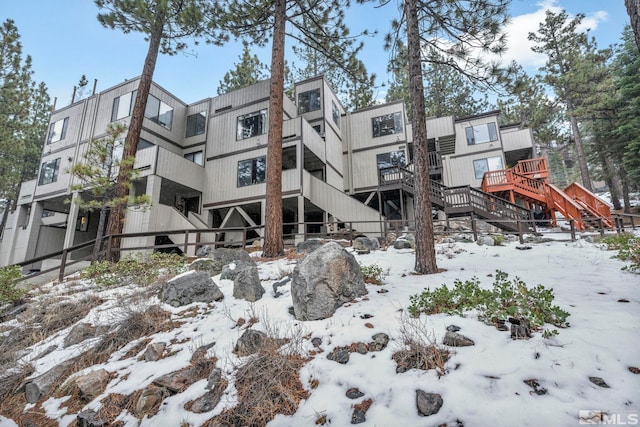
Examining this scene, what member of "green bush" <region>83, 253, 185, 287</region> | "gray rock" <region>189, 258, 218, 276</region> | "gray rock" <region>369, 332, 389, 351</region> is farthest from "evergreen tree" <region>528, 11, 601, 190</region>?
"green bush" <region>83, 253, 185, 287</region>

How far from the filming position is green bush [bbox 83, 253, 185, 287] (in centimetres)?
719

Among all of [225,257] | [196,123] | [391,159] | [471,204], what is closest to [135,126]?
[196,123]

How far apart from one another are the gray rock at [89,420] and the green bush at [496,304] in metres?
3.71

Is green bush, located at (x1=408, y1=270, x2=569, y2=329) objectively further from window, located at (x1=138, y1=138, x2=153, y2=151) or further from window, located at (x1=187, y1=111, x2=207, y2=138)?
window, located at (x1=187, y1=111, x2=207, y2=138)

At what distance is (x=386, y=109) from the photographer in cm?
1888

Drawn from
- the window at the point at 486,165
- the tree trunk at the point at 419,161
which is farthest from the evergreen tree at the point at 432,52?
the window at the point at 486,165

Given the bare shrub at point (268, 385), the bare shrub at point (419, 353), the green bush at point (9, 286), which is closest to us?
the bare shrub at point (268, 385)

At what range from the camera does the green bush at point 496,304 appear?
3.27 m

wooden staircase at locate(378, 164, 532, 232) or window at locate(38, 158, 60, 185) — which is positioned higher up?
window at locate(38, 158, 60, 185)

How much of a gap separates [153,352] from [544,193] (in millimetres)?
18049

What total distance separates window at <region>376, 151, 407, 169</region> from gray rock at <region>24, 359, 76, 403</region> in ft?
54.3

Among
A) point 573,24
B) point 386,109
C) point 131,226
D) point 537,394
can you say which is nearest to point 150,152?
point 131,226

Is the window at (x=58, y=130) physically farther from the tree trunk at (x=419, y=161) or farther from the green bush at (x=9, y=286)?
the tree trunk at (x=419, y=161)

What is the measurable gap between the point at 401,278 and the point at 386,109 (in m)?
15.8
